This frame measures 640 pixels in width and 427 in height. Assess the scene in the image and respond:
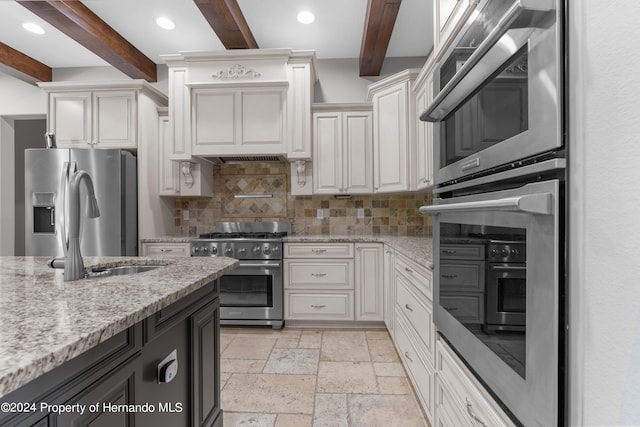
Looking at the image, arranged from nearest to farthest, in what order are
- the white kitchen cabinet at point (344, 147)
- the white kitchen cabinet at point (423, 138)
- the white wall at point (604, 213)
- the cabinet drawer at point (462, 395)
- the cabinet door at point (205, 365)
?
the white wall at point (604, 213), the cabinet drawer at point (462, 395), the cabinet door at point (205, 365), the white kitchen cabinet at point (423, 138), the white kitchen cabinet at point (344, 147)

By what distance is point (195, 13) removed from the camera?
2.81m

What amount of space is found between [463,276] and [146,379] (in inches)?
41.2

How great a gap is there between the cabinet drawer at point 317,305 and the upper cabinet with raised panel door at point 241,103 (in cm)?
138

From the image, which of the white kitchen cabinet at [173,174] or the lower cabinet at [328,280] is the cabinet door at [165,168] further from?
the lower cabinet at [328,280]

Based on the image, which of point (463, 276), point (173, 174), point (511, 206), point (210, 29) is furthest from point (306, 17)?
point (511, 206)

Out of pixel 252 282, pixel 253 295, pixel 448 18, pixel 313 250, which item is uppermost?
pixel 448 18

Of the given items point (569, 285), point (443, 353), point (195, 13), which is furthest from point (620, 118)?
point (195, 13)

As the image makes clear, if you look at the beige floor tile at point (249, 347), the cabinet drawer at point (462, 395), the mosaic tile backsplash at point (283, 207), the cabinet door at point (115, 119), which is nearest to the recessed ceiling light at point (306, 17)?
the mosaic tile backsplash at point (283, 207)

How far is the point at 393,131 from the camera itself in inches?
121

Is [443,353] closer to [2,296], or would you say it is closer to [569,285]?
[569,285]

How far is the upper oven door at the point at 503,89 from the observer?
25.8 inches

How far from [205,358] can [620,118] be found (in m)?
1.53

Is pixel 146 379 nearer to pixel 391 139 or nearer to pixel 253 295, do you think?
pixel 253 295

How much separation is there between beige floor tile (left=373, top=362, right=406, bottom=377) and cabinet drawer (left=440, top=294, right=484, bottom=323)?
1230mm
